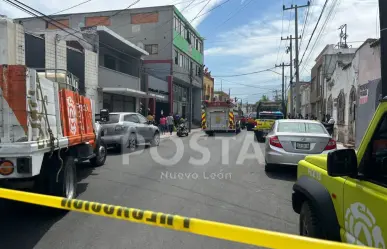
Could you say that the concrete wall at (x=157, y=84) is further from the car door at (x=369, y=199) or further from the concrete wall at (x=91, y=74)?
the car door at (x=369, y=199)

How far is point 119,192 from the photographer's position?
259 inches

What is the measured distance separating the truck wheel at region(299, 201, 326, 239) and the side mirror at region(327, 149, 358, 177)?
692 mm

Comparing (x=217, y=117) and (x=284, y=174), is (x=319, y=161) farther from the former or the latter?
(x=217, y=117)

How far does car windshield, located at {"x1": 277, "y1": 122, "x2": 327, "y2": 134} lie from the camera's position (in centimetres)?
858

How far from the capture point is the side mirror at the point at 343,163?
2.35 metres

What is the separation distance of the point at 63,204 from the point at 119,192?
157 inches

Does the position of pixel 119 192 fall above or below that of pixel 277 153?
below

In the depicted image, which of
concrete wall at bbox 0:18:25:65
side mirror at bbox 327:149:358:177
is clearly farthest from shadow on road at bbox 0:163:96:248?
concrete wall at bbox 0:18:25:65

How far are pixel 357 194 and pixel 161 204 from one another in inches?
154

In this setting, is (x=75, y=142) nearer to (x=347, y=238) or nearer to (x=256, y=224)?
(x=256, y=224)

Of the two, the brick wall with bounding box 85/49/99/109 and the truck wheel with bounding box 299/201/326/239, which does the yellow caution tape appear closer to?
the truck wheel with bounding box 299/201/326/239

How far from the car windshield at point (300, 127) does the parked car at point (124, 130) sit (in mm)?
6182

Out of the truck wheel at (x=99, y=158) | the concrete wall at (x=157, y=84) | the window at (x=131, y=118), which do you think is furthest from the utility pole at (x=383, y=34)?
the concrete wall at (x=157, y=84)

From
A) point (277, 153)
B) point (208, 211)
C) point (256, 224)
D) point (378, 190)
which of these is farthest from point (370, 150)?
point (277, 153)
